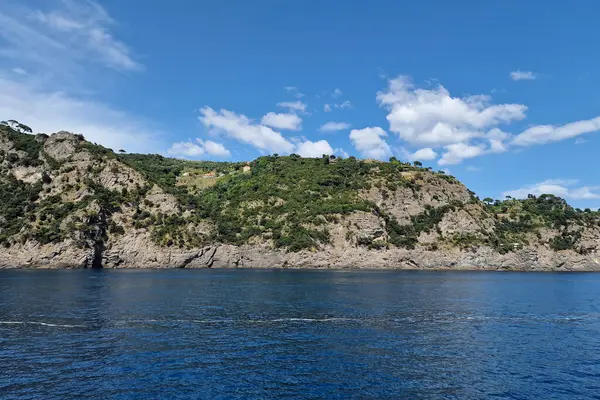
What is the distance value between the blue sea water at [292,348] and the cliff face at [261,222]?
3076 inches

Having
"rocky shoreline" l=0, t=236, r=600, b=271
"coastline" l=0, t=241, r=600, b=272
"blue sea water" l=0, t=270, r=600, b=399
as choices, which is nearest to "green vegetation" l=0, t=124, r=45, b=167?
"coastline" l=0, t=241, r=600, b=272

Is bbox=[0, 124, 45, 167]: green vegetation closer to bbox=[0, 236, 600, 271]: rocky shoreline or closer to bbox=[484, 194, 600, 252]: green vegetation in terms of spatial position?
bbox=[0, 236, 600, 271]: rocky shoreline

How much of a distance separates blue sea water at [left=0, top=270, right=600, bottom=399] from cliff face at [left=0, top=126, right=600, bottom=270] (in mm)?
78138

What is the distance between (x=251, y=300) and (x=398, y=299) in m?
19.7

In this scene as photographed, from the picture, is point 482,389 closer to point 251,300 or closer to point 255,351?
point 255,351

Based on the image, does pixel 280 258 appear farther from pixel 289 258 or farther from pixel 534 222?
pixel 534 222

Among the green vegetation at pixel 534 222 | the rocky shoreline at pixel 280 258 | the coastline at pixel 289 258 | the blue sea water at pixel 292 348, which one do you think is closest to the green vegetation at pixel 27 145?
the coastline at pixel 289 258

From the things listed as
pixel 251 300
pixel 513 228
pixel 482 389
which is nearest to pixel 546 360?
pixel 482 389

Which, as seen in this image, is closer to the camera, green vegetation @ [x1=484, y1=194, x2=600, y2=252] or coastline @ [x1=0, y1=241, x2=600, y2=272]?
coastline @ [x1=0, y1=241, x2=600, y2=272]

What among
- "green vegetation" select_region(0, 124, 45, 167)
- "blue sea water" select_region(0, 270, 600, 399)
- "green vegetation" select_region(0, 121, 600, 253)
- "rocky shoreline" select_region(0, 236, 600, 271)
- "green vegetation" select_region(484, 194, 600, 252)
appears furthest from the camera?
"green vegetation" select_region(484, 194, 600, 252)

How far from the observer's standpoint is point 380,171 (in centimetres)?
18938

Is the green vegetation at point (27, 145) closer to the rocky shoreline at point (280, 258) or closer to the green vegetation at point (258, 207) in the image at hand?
the green vegetation at point (258, 207)

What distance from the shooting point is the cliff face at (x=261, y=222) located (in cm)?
13100

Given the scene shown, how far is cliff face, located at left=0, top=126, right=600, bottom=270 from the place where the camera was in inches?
5157
